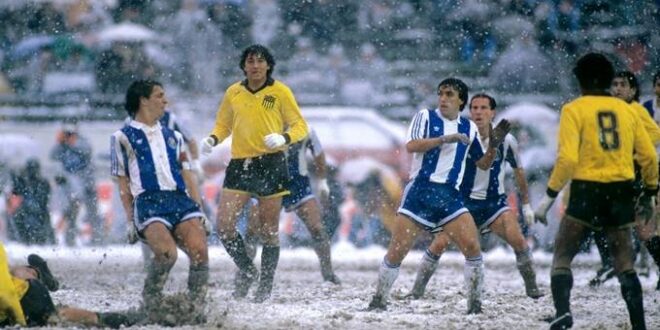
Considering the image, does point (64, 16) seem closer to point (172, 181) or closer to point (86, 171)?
point (86, 171)

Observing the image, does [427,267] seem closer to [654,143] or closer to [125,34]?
[654,143]

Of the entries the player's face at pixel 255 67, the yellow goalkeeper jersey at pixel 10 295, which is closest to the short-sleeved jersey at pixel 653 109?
the player's face at pixel 255 67

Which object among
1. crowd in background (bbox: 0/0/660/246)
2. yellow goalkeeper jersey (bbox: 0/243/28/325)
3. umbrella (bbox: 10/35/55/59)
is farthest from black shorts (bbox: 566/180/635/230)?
umbrella (bbox: 10/35/55/59)

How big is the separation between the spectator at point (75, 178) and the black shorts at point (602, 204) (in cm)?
1072

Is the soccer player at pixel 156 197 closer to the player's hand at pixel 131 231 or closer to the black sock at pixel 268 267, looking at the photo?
the player's hand at pixel 131 231

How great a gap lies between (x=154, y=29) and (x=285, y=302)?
1186 cm

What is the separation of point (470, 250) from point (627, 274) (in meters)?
1.62

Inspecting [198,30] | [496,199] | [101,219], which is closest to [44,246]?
[101,219]

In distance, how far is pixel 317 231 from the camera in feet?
42.1

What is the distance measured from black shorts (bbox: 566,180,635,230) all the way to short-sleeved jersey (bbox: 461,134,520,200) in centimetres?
255

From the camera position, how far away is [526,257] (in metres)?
11.4

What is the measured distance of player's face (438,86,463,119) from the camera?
10047 mm

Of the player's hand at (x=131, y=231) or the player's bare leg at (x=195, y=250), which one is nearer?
the player's bare leg at (x=195, y=250)

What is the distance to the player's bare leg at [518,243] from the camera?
445 inches
